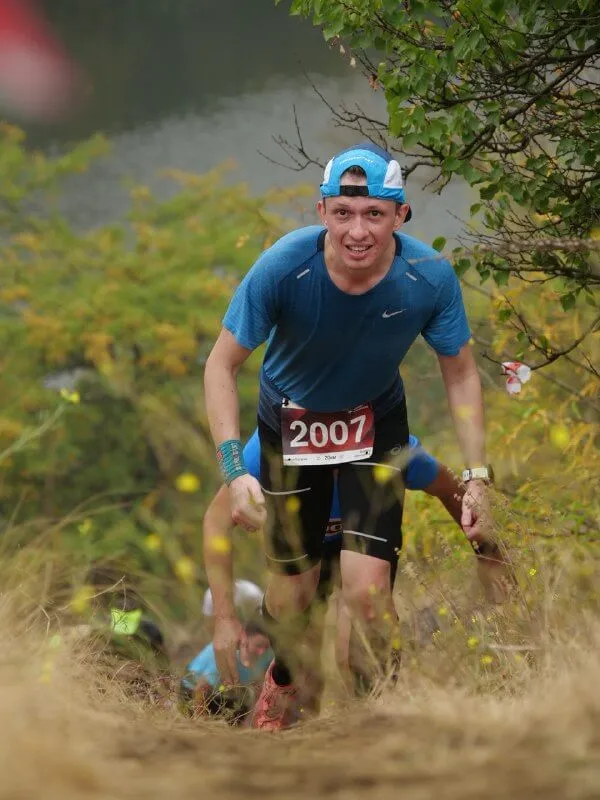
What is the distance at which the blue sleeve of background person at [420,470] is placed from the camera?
5680 millimetres

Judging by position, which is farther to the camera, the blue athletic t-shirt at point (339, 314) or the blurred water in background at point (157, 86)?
the blurred water in background at point (157, 86)

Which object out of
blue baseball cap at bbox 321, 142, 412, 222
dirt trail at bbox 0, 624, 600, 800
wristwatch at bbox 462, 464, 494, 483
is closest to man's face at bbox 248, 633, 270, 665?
wristwatch at bbox 462, 464, 494, 483

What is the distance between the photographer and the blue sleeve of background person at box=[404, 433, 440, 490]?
5680 millimetres

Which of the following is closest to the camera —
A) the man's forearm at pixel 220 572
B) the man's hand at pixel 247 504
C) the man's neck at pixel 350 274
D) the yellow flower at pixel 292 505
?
the man's hand at pixel 247 504

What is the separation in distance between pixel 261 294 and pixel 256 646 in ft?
7.66

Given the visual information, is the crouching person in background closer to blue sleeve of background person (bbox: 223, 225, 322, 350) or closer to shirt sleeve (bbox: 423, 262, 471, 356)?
blue sleeve of background person (bbox: 223, 225, 322, 350)

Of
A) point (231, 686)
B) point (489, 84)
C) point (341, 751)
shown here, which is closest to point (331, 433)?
point (231, 686)

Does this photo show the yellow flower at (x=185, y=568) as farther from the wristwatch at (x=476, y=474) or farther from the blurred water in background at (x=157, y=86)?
the blurred water in background at (x=157, y=86)

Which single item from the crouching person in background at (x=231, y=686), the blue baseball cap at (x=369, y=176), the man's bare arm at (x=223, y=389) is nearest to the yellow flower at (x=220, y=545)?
the man's bare arm at (x=223, y=389)

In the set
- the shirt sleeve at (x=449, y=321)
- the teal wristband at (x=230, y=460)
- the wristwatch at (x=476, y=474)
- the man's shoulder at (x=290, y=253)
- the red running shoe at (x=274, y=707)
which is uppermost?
the man's shoulder at (x=290, y=253)

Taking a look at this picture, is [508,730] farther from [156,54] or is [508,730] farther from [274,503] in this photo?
[156,54]

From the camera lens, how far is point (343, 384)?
5.07m

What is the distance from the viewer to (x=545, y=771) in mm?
2525

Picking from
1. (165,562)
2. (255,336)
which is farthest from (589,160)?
(165,562)
